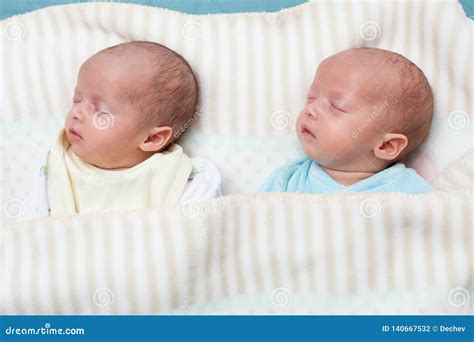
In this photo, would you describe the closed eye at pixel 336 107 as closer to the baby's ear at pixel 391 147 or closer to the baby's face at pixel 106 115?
the baby's ear at pixel 391 147

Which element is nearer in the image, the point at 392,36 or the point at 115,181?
the point at 115,181

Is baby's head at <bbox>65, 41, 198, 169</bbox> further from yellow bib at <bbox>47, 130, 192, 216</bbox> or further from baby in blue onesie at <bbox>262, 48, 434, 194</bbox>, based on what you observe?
baby in blue onesie at <bbox>262, 48, 434, 194</bbox>

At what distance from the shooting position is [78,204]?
5.16 ft

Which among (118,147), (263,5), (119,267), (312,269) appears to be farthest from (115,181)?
(263,5)

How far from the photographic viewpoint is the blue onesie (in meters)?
1.53

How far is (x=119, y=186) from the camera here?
5.10ft

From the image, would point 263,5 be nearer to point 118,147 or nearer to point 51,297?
point 118,147

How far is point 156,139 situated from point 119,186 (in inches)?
5.1

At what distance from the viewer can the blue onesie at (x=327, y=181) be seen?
1.53 meters

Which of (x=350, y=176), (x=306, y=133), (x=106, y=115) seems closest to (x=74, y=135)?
(x=106, y=115)

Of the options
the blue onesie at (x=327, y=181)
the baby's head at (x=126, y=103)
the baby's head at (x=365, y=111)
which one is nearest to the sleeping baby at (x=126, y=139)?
the baby's head at (x=126, y=103)

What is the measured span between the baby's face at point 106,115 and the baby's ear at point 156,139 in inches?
0.7

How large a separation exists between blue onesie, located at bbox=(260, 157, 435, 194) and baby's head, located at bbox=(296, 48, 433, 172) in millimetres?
32

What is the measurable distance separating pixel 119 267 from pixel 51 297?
125 mm
